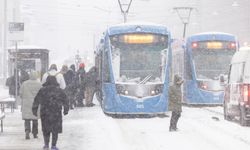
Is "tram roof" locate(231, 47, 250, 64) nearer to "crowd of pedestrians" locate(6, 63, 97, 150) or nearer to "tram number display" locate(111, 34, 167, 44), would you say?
"tram number display" locate(111, 34, 167, 44)

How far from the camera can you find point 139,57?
2464 centimetres

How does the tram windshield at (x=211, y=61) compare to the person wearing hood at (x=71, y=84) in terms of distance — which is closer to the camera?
the person wearing hood at (x=71, y=84)

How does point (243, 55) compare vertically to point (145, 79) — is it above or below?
above

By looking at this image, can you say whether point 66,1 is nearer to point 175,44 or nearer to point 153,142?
point 175,44

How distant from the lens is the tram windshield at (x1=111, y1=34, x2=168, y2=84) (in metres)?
24.4

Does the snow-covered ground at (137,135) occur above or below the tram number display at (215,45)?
below

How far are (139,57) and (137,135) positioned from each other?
7.03m

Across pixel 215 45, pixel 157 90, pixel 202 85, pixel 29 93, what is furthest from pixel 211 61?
pixel 29 93

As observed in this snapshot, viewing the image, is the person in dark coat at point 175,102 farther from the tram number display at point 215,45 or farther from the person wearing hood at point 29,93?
the tram number display at point 215,45

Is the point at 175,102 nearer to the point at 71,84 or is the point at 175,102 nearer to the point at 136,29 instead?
the point at 136,29

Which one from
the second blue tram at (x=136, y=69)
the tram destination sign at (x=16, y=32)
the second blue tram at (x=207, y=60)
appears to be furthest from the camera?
the second blue tram at (x=207, y=60)

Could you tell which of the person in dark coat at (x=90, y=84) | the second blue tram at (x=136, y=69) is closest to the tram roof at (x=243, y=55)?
the second blue tram at (x=136, y=69)

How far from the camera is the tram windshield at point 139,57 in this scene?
24406 mm

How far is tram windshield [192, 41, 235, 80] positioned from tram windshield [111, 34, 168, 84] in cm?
639
